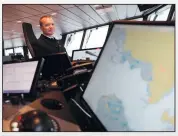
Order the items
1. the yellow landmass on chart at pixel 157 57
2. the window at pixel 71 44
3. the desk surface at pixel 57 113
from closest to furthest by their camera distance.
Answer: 1. the yellow landmass on chart at pixel 157 57
2. the desk surface at pixel 57 113
3. the window at pixel 71 44

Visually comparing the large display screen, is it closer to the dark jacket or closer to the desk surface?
the desk surface

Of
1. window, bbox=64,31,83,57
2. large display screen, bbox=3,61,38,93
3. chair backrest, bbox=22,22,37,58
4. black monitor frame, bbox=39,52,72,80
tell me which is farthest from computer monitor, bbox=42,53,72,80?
window, bbox=64,31,83,57

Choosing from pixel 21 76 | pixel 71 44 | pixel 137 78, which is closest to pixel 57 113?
pixel 21 76

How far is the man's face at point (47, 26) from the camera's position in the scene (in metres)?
1.93

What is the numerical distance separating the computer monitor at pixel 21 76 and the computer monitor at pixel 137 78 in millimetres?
441

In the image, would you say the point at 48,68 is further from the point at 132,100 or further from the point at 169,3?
the point at 169,3

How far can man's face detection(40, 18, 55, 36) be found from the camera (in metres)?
1.93

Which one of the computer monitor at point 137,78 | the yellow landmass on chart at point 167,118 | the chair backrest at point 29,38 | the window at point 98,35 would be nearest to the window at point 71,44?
the window at point 98,35

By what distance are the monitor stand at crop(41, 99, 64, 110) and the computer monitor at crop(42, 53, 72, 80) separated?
362mm

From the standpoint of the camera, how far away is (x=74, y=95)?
1.17 meters

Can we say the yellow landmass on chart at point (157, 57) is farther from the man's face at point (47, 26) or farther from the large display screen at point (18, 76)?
the man's face at point (47, 26)

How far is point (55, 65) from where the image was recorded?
1462 millimetres

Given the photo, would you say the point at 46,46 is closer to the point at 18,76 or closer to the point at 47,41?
the point at 47,41

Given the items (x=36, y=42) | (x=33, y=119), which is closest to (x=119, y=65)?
(x=33, y=119)
